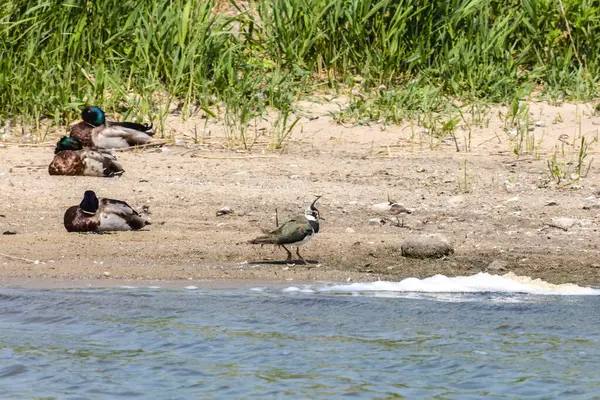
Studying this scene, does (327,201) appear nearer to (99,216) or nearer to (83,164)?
(99,216)

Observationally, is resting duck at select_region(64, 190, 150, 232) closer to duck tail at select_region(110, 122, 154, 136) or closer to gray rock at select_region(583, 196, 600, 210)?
duck tail at select_region(110, 122, 154, 136)

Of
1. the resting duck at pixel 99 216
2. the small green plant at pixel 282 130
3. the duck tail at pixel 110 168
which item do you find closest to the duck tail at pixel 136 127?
the duck tail at pixel 110 168

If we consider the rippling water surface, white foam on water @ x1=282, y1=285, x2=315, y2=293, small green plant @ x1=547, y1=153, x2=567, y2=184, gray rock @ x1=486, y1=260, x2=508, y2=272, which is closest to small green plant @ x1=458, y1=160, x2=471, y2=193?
small green plant @ x1=547, y1=153, x2=567, y2=184

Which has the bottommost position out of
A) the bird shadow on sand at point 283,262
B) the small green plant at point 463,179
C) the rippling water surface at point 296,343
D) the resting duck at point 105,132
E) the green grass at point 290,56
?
the rippling water surface at point 296,343

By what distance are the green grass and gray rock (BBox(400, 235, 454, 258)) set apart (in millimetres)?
3385

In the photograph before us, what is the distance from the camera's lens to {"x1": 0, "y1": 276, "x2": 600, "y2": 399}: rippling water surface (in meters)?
5.13

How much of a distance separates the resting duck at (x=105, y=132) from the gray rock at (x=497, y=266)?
3930mm

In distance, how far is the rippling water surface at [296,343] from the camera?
513 cm

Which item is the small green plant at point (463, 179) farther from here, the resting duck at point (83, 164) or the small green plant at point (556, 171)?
the resting duck at point (83, 164)

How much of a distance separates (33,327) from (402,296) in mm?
1960

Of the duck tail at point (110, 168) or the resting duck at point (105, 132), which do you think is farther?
the resting duck at point (105, 132)

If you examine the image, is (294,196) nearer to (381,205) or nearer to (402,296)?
(381,205)

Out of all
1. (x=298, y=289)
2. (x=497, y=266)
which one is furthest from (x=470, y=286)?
(x=298, y=289)

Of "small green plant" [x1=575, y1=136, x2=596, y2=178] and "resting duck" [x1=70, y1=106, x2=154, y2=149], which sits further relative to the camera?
"resting duck" [x1=70, y1=106, x2=154, y2=149]
